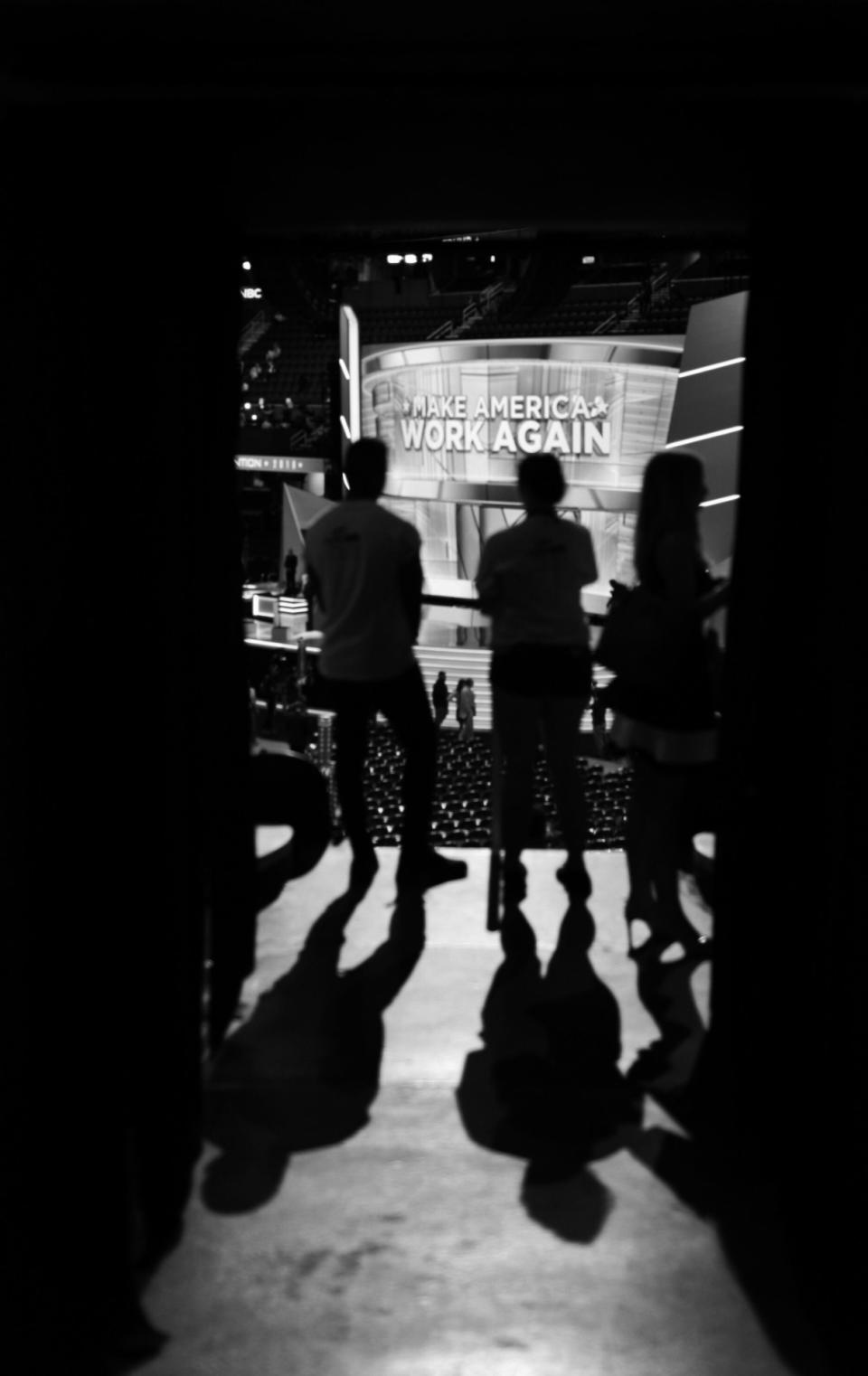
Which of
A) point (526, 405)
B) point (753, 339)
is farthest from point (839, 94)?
point (526, 405)

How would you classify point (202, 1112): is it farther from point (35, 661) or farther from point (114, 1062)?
point (35, 661)

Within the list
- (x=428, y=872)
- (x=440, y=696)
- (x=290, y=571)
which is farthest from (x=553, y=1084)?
(x=290, y=571)

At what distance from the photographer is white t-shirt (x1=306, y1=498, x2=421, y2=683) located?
3.01 metres

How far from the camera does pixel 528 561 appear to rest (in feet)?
9.73

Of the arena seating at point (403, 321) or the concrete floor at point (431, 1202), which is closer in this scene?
the concrete floor at point (431, 1202)

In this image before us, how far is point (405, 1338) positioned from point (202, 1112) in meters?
0.70

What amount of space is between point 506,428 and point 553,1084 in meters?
7.01

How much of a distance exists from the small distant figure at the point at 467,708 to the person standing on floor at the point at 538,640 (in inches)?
265

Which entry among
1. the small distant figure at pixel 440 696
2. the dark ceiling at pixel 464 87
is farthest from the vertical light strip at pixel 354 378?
the dark ceiling at pixel 464 87

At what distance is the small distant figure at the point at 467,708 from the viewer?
9969mm

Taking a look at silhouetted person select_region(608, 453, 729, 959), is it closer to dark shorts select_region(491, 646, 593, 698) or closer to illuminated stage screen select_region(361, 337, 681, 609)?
dark shorts select_region(491, 646, 593, 698)

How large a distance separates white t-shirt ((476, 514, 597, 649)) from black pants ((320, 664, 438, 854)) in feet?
0.98

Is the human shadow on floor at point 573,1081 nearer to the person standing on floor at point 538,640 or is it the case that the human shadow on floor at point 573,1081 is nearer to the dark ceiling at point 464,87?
the person standing on floor at point 538,640

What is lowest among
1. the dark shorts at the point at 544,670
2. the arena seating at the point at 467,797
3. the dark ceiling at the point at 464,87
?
the arena seating at the point at 467,797
